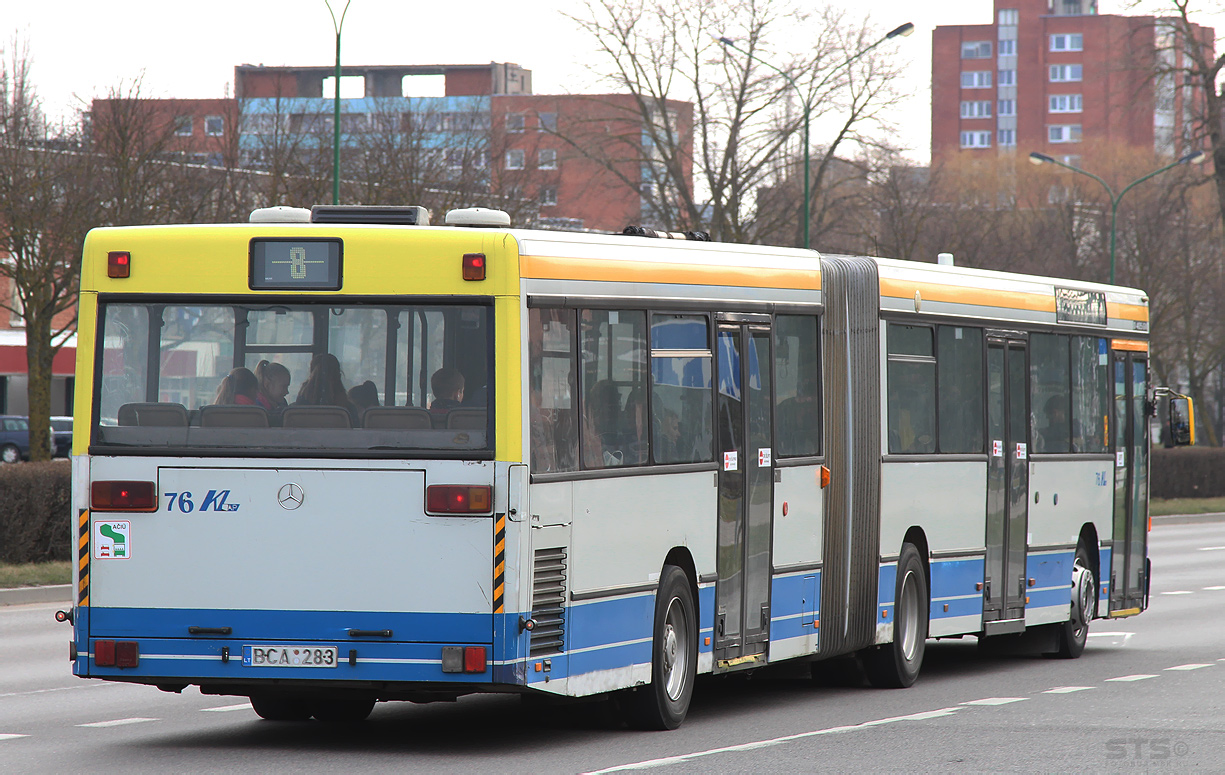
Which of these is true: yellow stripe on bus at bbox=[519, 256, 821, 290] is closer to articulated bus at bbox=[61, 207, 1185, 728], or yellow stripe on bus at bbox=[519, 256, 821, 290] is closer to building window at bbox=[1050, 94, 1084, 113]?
articulated bus at bbox=[61, 207, 1185, 728]

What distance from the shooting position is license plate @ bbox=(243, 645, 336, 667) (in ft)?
28.9

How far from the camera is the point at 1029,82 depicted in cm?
13562

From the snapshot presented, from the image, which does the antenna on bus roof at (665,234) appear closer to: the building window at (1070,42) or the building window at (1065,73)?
the building window at (1070,42)

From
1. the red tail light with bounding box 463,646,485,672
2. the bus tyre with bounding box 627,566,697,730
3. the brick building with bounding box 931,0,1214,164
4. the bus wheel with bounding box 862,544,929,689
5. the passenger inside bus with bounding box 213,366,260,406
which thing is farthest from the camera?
the brick building with bounding box 931,0,1214,164

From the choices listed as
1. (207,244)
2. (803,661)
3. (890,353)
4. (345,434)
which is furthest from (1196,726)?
(207,244)

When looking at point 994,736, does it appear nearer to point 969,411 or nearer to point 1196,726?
point 1196,726

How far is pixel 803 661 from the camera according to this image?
12273 mm

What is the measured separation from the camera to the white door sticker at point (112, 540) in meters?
8.98

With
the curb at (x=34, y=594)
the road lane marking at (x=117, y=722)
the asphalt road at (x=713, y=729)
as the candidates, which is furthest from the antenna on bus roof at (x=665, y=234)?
the curb at (x=34, y=594)

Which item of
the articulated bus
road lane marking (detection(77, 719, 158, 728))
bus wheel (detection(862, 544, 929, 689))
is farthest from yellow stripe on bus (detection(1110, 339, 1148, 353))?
road lane marking (detection(77, 719, 158, 728))

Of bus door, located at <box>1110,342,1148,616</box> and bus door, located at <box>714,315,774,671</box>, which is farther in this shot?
bus door, located at <box>1110,342,1148,616</box>

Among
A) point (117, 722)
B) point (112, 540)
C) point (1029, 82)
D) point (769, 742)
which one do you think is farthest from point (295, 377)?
point (1029, 82)

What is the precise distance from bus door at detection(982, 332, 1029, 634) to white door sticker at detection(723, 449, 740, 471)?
3.96 m

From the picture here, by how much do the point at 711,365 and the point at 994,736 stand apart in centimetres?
267
